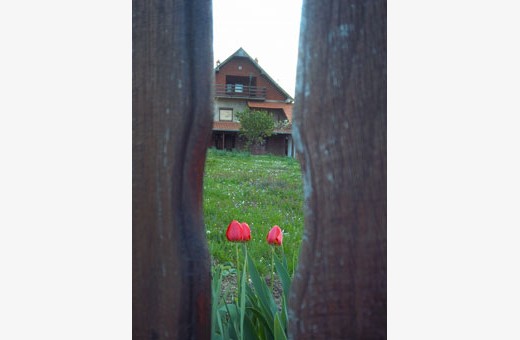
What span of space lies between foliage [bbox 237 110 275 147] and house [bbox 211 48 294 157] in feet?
0.54

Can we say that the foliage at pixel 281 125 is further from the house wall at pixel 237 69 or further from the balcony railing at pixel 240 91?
the house wall at pixel 237 69

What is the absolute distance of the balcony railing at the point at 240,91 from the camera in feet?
23.6

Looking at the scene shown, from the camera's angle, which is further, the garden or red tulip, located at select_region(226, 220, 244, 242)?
red tulip, located at select_region(226, 220, 244, 242)

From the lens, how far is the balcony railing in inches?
283

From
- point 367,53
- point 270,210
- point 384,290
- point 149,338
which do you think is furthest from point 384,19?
point 270,210

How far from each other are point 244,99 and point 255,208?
5.16 metres

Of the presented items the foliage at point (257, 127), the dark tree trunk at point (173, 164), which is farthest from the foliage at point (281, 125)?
the dark tree trunk at point (173, 164)

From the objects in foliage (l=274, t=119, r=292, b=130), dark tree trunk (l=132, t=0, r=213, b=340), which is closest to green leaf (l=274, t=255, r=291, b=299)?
dark tree trunk (l=132, t=0, r=213, b=340)

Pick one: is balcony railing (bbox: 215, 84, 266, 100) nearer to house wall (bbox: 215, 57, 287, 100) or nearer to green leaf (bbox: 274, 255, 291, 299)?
house wall (bbox: 215, 57, 287, 100)

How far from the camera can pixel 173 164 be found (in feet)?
Answer: 2.52

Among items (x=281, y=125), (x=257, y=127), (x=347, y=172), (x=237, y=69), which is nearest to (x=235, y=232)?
(x=347, y=172)

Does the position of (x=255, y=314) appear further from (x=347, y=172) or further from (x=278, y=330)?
(x=347, y=172)

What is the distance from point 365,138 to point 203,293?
0.37 meters

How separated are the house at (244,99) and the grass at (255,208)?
1.07 metres
